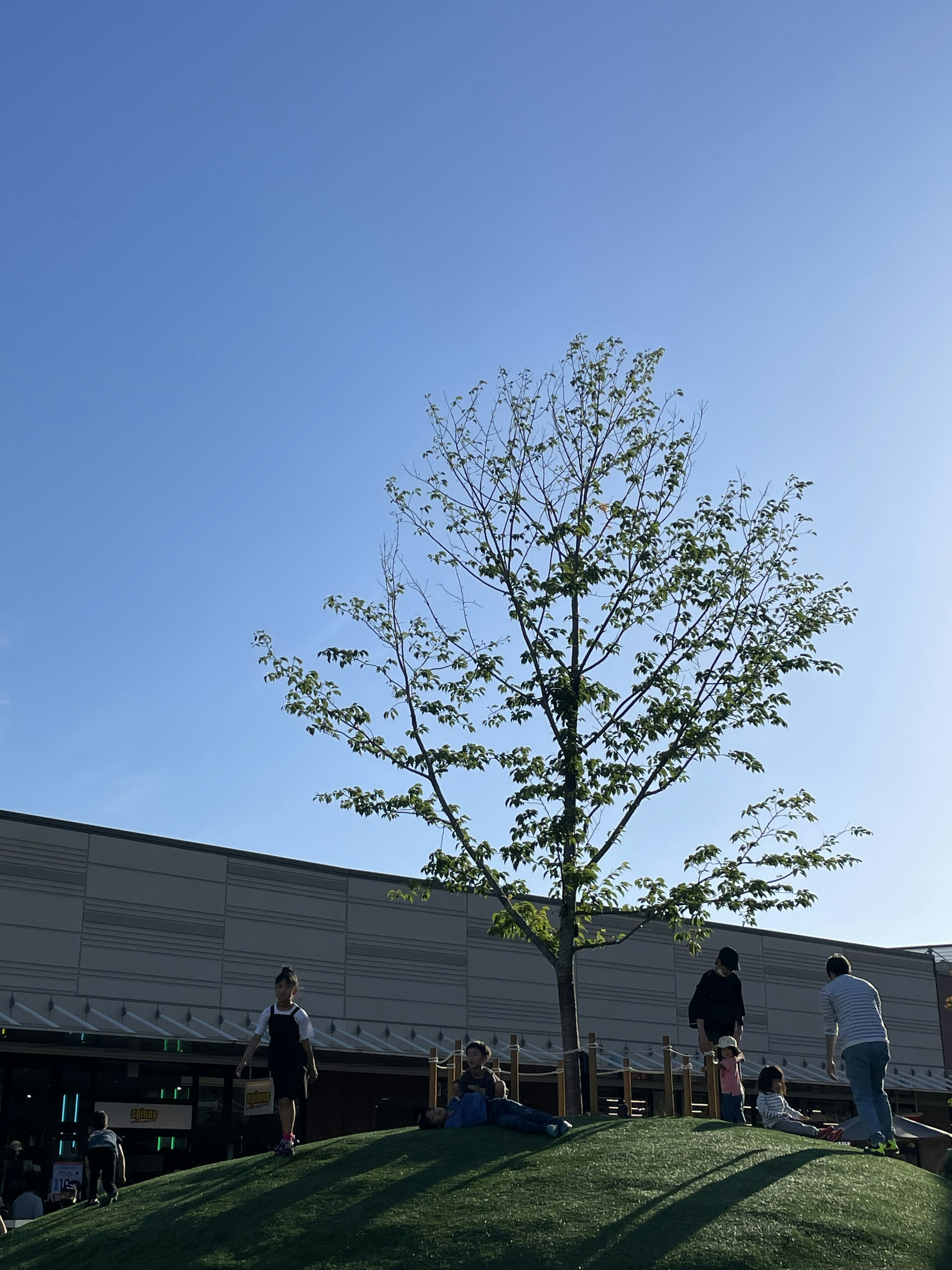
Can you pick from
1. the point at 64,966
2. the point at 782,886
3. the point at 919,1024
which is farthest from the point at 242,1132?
the point at 919,1024

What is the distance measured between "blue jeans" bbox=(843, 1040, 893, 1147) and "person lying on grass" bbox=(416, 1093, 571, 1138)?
284 cm

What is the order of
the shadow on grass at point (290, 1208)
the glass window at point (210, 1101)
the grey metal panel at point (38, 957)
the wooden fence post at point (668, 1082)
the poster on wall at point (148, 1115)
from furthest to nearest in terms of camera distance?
the glass window at point (210, 1101) < the poster on wall at point (148, 1115) < the grey metal panel at point (38, 957) < the wooden fence post at point (668, 1082) < the shadow on grass at point (290, 1208)

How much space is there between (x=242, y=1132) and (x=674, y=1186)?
17729 millimetres

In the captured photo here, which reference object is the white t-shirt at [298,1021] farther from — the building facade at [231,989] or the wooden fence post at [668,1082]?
the building facade at [231,989]

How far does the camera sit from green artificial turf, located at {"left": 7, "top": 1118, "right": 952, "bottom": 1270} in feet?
31.2

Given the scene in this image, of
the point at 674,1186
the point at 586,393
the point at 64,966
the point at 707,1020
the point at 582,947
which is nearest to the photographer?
the point at 674,1186

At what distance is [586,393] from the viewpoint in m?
19.9

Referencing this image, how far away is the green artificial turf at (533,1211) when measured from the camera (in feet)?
31.2

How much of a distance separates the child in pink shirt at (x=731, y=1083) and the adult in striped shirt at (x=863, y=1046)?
84.3 inches

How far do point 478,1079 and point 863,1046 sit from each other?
4125mm

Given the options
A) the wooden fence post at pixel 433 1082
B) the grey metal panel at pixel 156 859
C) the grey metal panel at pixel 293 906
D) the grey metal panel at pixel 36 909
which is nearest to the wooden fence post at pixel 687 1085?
the wooden fence post at pixel 433 1082

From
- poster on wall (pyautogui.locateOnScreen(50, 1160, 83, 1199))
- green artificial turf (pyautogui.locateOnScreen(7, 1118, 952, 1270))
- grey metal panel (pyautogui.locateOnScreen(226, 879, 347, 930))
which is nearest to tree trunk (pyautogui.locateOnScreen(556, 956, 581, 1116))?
green artificial turf (pyautogui.locateOnScreen(7, 1118, 952, 1270))

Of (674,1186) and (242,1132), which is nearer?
(674,1186)

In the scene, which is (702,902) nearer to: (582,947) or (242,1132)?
(582,947)
